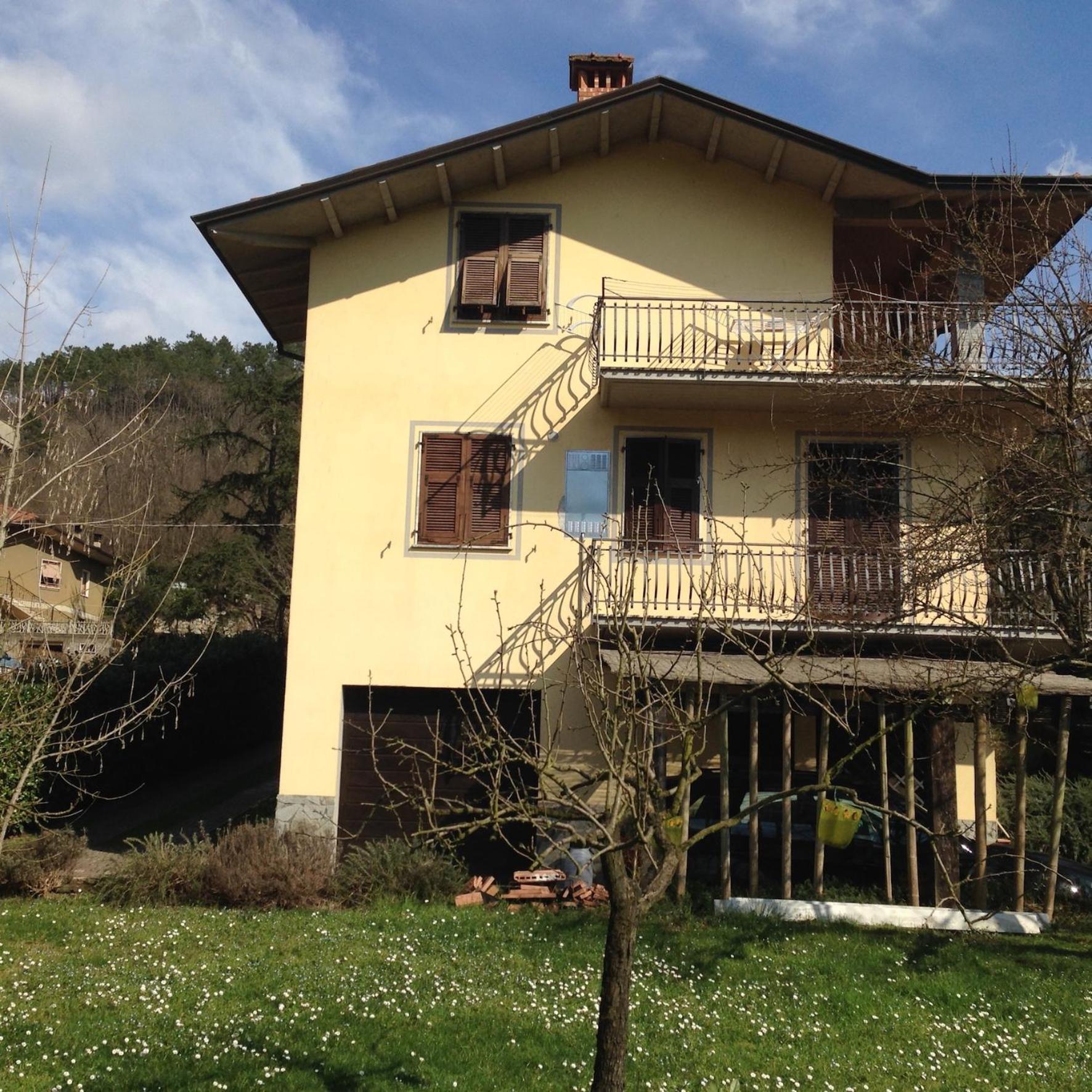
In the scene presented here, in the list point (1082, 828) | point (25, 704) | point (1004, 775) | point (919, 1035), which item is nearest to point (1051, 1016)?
point (919, 1035)

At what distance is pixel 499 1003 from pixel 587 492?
6719 millimetres

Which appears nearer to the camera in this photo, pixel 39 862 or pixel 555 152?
pixel 39 862

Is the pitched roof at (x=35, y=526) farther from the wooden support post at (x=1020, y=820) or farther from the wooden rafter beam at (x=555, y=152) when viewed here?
the wooden support post at (x=1020, y=820)

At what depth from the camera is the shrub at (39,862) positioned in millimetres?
10883

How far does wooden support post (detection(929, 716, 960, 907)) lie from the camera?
10359 mm

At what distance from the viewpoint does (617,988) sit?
466cm

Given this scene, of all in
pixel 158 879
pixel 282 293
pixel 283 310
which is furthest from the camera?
pixel 283 310

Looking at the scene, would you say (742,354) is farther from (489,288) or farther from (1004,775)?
(1004,775)

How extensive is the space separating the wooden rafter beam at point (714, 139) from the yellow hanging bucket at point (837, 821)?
27.5ft

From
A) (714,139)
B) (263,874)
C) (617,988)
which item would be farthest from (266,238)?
(617,988)

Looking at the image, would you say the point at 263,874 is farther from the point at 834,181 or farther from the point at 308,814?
the point at 834,181

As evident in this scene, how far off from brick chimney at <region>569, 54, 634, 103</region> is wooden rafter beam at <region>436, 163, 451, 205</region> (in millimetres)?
3122

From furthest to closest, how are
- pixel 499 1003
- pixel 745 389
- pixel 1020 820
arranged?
1. pixel 745 389
2. pixel 1020 820
3. pixel 499 1003

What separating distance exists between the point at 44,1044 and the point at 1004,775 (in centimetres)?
1342
